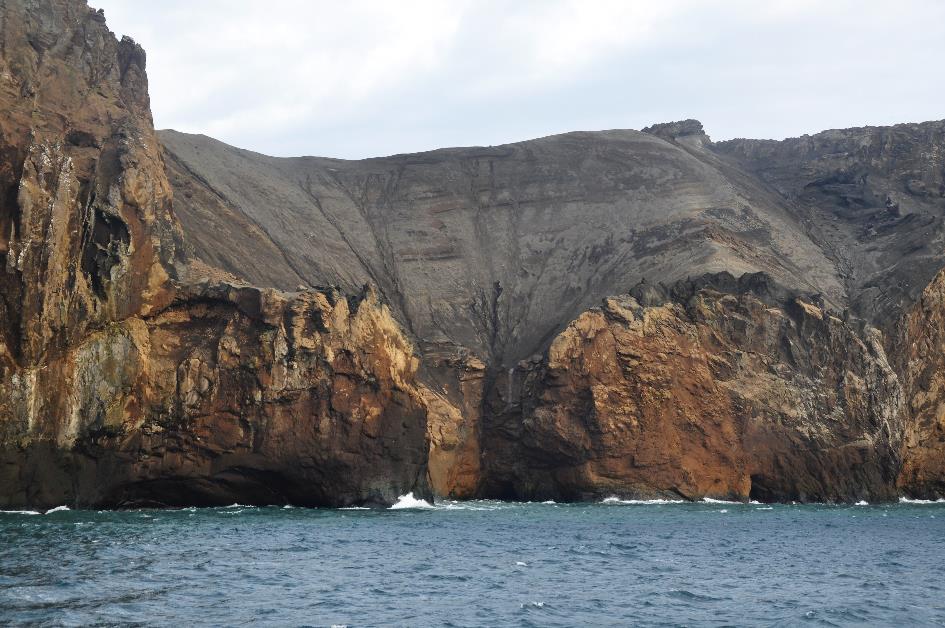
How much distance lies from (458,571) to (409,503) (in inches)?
1170

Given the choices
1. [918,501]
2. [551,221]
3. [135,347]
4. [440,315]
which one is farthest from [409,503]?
[551,221]

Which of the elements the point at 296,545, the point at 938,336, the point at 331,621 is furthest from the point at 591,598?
the point at 938,336

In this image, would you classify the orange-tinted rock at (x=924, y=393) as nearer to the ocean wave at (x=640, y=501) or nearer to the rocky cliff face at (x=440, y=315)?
the rocky cliff face at (x=440, y=315)

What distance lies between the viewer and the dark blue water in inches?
1004

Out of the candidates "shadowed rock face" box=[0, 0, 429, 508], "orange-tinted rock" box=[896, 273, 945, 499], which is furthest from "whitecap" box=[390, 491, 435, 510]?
"orange-tinted rock" box=[896, 273, 945, 499]

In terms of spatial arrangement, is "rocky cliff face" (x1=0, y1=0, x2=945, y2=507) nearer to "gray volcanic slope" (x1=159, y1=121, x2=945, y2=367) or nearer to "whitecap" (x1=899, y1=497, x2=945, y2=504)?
"gray volcanic slope" (x1=159, y1=121, x2=945, y2=367)

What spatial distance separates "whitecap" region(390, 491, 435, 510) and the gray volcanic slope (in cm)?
1701

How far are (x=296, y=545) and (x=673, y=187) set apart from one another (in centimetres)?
7311

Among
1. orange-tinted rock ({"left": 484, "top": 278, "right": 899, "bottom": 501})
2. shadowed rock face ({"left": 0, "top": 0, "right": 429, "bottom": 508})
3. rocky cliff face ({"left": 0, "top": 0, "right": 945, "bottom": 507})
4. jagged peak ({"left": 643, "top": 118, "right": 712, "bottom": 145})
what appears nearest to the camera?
shadowed rock face ({"left": 0, "top": 0, "right": 429, "bottom": 508})

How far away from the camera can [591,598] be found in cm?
2838

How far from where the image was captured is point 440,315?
9094 centimetres

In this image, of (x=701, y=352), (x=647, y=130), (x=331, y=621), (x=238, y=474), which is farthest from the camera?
(x=647, y=130)

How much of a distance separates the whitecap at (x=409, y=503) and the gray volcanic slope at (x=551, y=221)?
17011mm

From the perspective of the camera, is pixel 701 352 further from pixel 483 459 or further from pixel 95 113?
pixel 95 113
